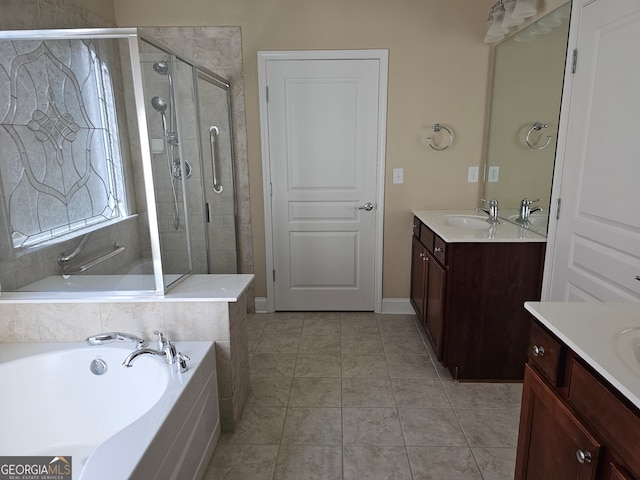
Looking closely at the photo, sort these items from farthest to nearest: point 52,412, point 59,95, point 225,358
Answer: point 59,95
point 225,358
point 52,412

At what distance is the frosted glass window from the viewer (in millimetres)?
2096

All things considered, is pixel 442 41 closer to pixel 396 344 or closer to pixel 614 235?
pixel 614 235

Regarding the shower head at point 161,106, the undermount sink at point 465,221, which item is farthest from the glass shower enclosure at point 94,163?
the undermount sink at point 465,221

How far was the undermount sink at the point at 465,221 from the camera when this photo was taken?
3084 mm

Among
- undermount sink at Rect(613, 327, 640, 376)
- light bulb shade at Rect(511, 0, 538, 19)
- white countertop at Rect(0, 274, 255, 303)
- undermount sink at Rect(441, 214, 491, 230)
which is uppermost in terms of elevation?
light bulb shade at Rect(511, 0, 538, 19)

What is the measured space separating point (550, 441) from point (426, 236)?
1.85 meters

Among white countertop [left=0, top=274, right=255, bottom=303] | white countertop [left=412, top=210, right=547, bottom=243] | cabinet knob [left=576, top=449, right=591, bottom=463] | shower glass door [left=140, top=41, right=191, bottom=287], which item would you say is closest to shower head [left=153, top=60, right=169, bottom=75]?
shower glass door [left=140, top=41, right=191, bottom=287]

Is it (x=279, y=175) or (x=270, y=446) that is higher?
(x=279, y=175)

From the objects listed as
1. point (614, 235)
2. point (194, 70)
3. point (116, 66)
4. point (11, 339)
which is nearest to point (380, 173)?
point (194, 70)

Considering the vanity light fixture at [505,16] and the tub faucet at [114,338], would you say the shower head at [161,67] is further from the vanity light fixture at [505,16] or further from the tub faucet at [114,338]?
the vanity light fixture at [505,16]

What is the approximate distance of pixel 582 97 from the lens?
211 centimetres

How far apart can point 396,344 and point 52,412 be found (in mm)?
2110

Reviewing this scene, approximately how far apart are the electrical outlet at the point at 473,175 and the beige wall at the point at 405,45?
40mm

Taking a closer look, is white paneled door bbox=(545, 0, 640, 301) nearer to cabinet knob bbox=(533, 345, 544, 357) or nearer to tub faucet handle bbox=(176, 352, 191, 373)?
cabinet knob bbox=(533, 345, 544, 357)
